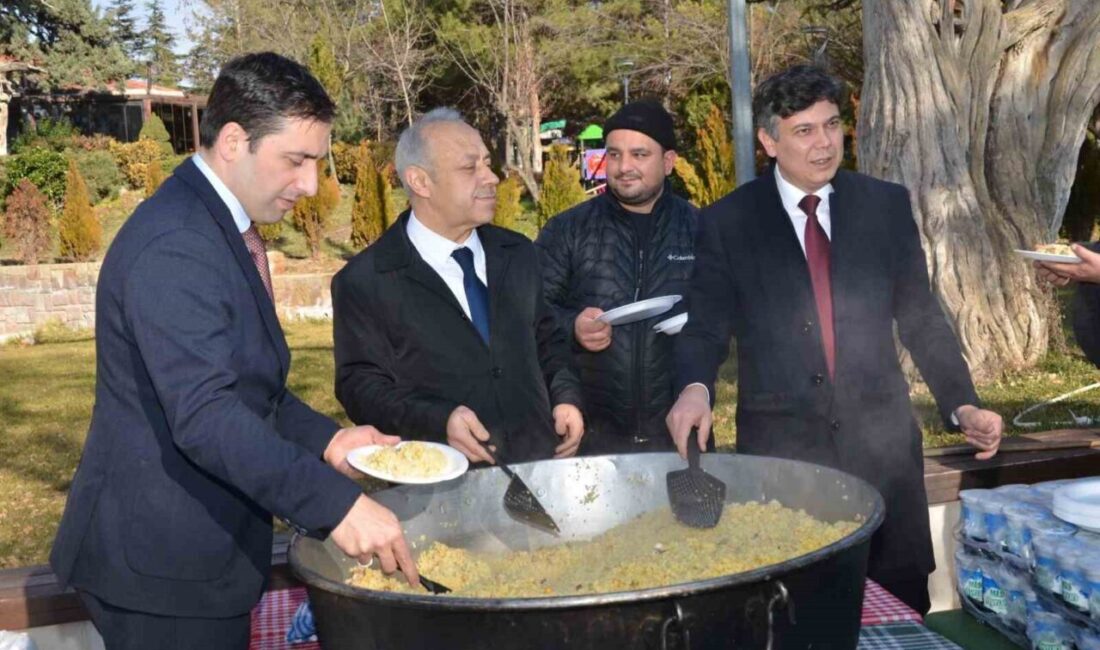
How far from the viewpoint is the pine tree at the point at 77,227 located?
17.8 metres

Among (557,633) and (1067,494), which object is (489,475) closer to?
(557,633)

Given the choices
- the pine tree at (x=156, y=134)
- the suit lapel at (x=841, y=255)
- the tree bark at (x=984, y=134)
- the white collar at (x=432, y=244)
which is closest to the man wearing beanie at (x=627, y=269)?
the white collar at (x=432, y=244)

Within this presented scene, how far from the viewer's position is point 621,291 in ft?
13.2

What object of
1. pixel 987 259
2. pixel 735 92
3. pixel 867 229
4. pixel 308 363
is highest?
pixel 735 92

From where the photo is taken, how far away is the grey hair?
322 centimetres

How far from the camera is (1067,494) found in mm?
2381

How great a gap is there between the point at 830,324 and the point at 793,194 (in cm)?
36

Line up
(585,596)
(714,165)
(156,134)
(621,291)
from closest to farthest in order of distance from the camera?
1. (585,596)
2. (621,291)
3. (714,165)
4. (156,134)

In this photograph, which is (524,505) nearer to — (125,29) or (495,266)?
(495,266)

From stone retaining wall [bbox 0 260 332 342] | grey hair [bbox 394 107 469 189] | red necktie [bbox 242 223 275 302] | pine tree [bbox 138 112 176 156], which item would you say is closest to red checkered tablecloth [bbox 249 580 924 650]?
red necktie [bbox 242 223 275 302]

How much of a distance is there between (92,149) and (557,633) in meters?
27.6

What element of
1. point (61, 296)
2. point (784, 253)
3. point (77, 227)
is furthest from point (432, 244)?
point (77, 227)

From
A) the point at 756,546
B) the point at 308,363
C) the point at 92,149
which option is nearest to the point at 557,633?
the point at 756,546

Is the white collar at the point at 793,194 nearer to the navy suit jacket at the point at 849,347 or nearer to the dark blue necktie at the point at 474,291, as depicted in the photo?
the navy suit jacket at the point at 849,347
